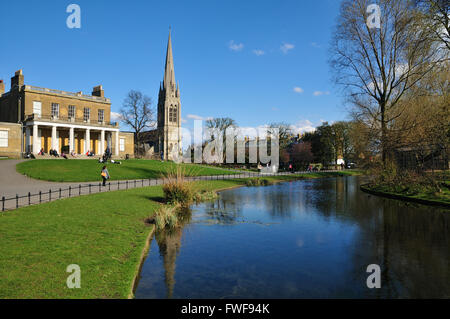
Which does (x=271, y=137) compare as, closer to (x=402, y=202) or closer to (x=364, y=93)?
(x=364, y=93)

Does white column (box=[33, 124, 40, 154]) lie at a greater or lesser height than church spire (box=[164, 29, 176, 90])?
lesser

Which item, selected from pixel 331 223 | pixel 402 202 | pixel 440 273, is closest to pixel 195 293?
pixel 440 273

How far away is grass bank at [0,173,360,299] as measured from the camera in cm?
581

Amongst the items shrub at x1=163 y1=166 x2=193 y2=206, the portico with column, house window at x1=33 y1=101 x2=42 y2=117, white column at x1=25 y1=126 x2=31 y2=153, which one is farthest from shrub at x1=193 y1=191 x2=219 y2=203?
house window at x1=33 y1=101 x2=42 y2=117

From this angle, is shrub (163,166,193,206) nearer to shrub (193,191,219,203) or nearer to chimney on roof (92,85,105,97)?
shrub (193,191,219,203)

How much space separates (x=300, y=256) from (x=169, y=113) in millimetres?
94730

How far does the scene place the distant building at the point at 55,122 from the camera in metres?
42.2

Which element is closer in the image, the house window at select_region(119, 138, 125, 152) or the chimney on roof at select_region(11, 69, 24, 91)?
the chimney on roof at select_region(11, 69, 24, 91)

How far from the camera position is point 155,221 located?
41.0 feet

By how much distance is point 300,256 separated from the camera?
28.0ft

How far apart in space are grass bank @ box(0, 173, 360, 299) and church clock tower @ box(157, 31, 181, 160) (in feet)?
275

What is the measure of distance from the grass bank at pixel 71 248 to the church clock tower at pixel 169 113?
83850 millimetres

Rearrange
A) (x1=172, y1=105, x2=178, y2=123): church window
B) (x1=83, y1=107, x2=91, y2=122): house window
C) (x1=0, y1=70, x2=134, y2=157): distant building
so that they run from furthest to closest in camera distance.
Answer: (x1=172, y1=105, x2=178, y2=123): church window
(x1=83, y1=107, x2=91, y2=122): house window
(x1=0, y1=70, x2=134, y2=157): distant building
